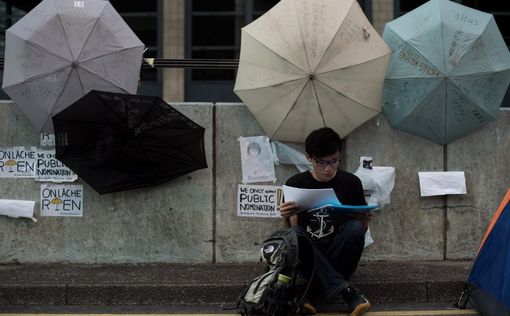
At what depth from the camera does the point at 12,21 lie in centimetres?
1333

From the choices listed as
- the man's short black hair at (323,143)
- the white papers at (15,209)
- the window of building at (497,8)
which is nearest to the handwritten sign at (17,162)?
the white papers at (15,209)

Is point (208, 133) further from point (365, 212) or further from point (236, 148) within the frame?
point (365, 212)

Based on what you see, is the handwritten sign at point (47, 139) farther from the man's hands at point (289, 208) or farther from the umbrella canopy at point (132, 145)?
the man's hands at point (289, 208)

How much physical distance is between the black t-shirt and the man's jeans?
92 mm

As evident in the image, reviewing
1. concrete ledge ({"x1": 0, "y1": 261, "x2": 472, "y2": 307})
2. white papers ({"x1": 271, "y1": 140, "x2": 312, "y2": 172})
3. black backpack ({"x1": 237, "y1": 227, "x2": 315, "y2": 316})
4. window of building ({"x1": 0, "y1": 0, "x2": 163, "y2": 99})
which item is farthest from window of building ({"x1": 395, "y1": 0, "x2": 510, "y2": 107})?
black backpack ({"x1": 237, "y1": 227, "x2": 315, "y2": 316})

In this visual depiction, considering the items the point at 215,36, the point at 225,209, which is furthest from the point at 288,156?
the point at 215,36

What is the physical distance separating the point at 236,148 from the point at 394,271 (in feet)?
6.05

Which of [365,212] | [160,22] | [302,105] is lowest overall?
[365,212]

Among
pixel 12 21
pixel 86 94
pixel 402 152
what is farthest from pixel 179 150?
pixel 12 21

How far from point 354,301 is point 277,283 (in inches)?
25.7

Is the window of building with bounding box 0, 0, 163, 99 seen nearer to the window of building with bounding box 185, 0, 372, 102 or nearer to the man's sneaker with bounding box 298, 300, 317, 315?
the window of building with bounding box 185, 0, 372, 102

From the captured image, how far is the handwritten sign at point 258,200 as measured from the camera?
6.02 metres

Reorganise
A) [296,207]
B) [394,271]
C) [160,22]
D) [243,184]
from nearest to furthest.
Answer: [296,207]
[394,271]
[243,184]
[160,22]

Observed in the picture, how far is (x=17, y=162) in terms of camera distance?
6.04 metres
